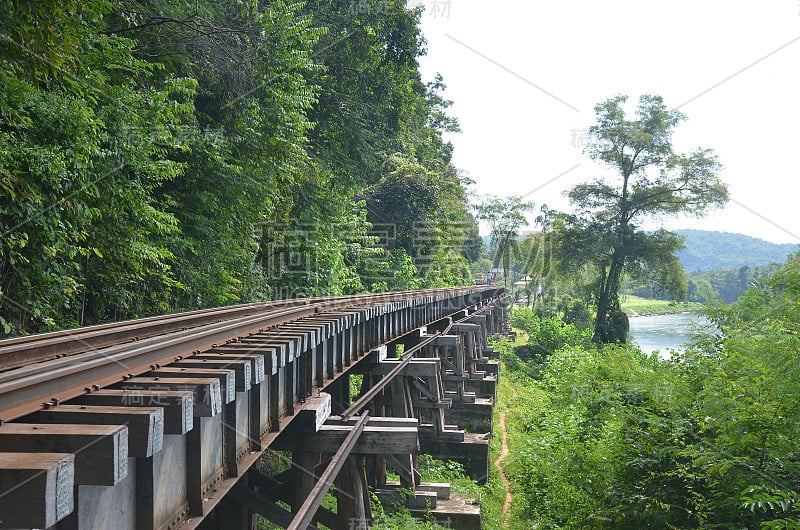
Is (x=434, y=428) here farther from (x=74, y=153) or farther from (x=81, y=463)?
(x=81, y=463)

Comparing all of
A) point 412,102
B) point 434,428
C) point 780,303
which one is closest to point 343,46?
point 412,102

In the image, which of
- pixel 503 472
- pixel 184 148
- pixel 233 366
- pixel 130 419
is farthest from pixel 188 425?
pixel 503 472

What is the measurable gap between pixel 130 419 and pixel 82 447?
32 centimetres

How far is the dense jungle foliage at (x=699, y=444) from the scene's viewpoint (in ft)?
21.1

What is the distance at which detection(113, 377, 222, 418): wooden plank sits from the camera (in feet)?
10.0

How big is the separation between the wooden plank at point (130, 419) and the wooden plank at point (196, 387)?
0.41 m

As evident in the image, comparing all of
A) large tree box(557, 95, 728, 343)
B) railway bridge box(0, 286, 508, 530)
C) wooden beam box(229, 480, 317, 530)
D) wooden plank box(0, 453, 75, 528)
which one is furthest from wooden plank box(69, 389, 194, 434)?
large tree box(557, 95, 728, 343)

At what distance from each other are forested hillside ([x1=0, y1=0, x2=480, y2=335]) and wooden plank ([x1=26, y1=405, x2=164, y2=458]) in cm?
407

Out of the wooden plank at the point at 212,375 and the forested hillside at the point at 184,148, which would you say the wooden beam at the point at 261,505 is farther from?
the forested hillside at the point at 184,148

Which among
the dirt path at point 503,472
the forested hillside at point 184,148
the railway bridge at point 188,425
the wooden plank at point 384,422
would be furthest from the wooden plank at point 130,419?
the dirt path at point 503,472

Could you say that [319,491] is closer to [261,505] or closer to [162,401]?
[162,401]

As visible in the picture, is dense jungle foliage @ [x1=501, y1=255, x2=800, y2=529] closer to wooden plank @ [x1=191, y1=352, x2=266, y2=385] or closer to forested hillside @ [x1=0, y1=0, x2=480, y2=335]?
wooden plank @ [x1=191, y1=352, x2=266, y2=385]

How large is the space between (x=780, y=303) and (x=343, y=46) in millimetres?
17223

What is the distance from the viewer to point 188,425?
2.87 metres
